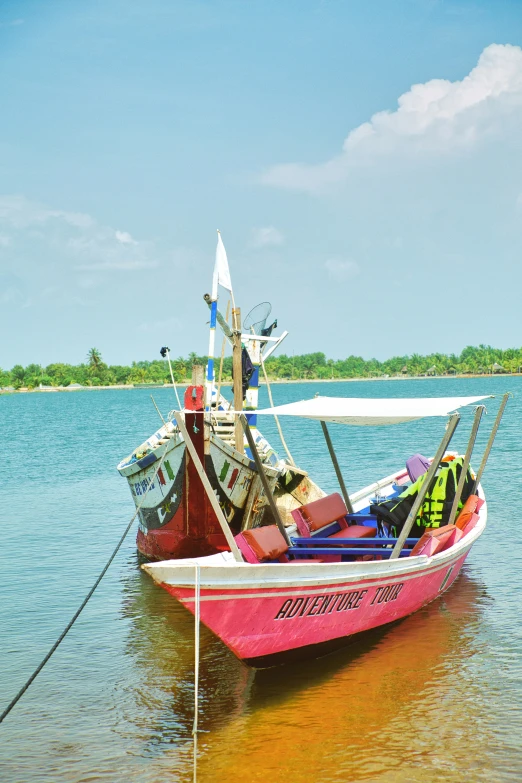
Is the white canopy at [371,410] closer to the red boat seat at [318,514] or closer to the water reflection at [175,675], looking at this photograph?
the red boat seat at [318,514]

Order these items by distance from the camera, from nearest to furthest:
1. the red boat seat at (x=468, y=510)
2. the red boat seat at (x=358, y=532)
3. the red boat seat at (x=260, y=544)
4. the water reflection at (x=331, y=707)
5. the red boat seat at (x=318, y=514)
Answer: the water reflection at (x=331, y=707) → the red boat seat at (x=260, y=544) → the red boat seat at (x=358, y=532) → the red boat seat at (x=318, y=514) → the red boat seat at (x=468, y=510)

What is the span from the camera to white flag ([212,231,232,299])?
13.6 meters

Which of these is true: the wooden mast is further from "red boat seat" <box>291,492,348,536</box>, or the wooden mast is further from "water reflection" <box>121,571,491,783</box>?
"water reflection" <box>121,571,491,783</box>

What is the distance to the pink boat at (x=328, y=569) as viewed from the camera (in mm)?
7133

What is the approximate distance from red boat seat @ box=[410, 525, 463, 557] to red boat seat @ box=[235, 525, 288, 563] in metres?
1.60

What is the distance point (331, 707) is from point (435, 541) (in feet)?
8.70

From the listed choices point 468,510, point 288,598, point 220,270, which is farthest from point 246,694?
point 220,270

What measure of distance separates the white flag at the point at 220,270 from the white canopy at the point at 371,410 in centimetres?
369

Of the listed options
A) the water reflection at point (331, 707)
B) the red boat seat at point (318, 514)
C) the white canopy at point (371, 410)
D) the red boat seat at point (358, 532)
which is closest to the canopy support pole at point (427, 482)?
the white canopy at point (371, 410)

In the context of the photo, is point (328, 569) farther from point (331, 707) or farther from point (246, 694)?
point (246, 694)

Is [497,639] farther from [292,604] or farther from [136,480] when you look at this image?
[136,480]

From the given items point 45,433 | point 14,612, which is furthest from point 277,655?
point 45,433

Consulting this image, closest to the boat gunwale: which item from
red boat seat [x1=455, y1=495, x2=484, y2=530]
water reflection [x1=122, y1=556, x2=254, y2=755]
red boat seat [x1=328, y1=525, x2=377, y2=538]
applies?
water reflection [x1=122, y1=556, x2=254, y2=755]

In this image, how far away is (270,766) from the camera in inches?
262
